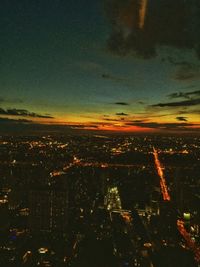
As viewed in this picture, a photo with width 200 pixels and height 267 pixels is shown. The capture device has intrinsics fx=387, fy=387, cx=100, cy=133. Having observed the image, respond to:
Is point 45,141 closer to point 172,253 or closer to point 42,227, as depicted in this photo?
point 42,227

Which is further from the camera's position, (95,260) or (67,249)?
(67,249)

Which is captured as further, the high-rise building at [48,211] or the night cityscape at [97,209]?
the high-rise building at [48,211]

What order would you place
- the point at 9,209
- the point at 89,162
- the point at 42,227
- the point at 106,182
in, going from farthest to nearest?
the point at 89,162 → the point at 106,182 → the point at 9,209 → the point at 42,227

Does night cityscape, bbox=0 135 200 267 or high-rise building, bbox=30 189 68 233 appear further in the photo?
high-rise building, bbox=30 189 68 233

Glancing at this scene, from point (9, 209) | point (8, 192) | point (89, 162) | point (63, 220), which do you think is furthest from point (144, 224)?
point (89, 162)

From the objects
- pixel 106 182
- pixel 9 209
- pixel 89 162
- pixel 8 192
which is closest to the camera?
pixel 9 209

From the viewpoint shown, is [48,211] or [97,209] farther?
[97,209]

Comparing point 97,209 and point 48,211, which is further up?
point 48,211
